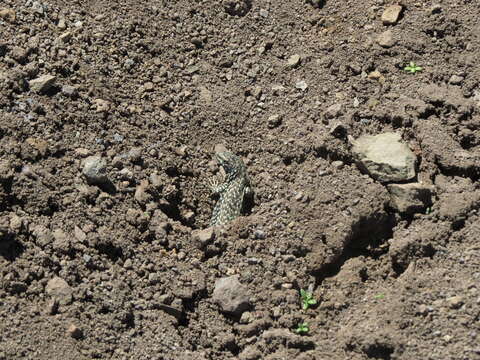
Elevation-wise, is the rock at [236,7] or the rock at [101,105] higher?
the rock at [236,7]

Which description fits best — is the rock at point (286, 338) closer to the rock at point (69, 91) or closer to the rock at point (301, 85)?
the rock at point (301, 85)

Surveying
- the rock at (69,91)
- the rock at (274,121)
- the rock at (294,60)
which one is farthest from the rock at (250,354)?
the rock at (294,60)

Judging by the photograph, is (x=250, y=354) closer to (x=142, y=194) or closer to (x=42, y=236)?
(x=142, y=194)

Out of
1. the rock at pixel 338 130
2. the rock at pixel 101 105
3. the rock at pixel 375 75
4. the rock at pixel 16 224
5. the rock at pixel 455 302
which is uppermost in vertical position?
the rock at pixel 375 75

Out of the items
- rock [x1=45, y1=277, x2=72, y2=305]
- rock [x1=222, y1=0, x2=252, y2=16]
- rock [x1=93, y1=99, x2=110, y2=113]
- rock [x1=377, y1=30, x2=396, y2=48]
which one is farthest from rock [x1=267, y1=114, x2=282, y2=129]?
rock [x1=45, y1=277, x2=72, y2=305]

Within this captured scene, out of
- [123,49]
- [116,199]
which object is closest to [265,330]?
[116,199]

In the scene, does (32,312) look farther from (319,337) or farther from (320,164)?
(320,164)

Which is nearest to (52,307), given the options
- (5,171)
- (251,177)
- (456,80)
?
(5,171)
